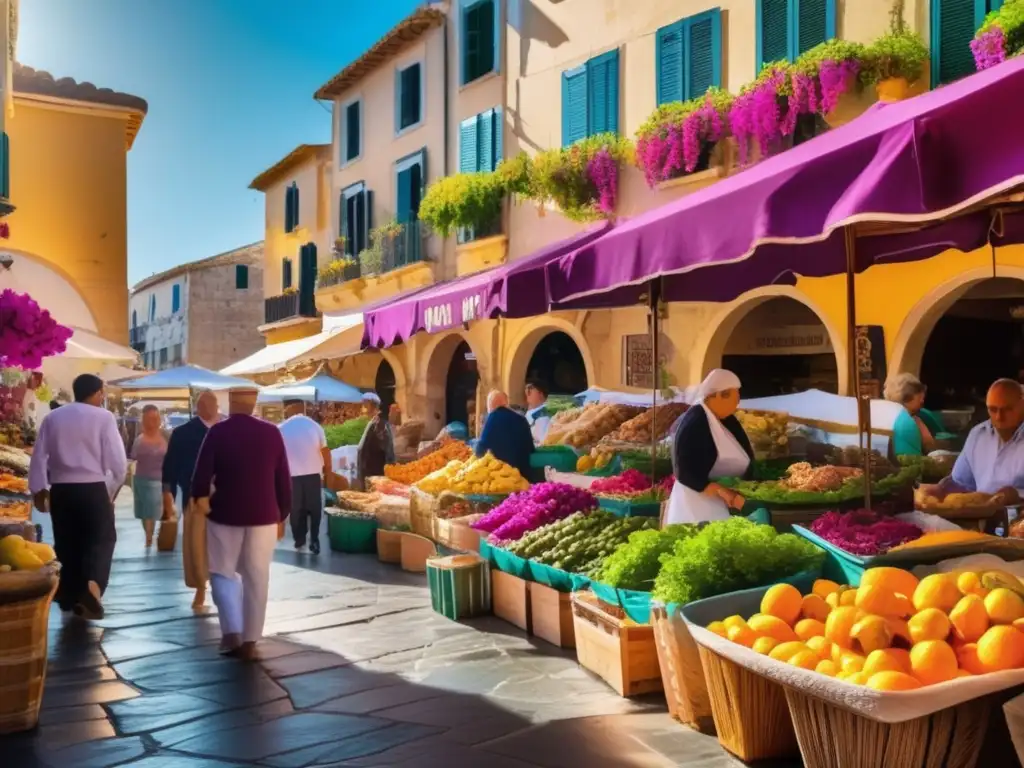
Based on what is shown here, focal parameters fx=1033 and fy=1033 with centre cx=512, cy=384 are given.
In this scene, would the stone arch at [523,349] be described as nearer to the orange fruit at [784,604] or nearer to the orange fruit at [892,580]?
the orange fruit at [784,604]

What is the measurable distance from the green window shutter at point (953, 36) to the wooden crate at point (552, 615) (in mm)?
7842

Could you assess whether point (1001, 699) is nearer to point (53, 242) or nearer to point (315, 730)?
point (315, 730)

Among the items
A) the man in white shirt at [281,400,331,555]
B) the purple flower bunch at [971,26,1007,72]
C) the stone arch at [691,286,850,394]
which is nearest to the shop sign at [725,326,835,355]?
the stone arch at [691,286,850,394]

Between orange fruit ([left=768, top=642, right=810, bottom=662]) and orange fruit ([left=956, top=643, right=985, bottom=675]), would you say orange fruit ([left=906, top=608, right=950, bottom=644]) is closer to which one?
orange fruit ([left=956, top=643, right=985, bottom=675])

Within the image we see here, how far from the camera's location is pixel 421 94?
23.3 meters

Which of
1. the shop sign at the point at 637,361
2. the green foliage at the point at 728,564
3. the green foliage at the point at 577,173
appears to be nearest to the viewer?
the green foliage at the point at 728,564

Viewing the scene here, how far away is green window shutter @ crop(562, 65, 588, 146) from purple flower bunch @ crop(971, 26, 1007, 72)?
24.7 ft

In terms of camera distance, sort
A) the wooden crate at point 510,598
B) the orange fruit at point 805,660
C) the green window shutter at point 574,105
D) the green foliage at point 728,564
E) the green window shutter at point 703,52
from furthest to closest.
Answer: the green window shutter at point 574,105, the green window shutter at point 703,52, the wooden crate at point 510,598, the green foliage at point 728,564, the orange fruit at point 805,660

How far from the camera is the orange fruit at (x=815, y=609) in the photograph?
4.58 meters

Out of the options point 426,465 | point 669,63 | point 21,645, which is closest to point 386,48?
point 669,63

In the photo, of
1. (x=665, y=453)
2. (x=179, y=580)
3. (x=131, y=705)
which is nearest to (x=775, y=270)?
(x=665, y=453)

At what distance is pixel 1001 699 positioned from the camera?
3.76 m

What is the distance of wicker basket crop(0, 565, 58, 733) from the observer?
5184 millimetres

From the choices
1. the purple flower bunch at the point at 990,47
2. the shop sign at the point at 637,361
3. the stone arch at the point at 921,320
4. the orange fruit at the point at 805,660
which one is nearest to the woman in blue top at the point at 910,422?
the stone arch at the point at 921,320
